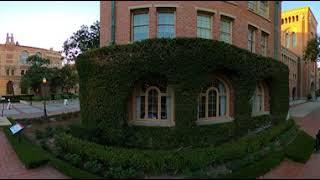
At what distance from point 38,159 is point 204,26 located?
450 inches

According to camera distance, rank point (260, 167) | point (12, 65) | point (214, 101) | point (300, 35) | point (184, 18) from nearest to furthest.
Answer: point (260, 167) < point (184, 18) < point (214, 101) < point (300, 35) < point (12, 65)

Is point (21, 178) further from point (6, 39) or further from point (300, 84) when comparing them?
point (6, 39)

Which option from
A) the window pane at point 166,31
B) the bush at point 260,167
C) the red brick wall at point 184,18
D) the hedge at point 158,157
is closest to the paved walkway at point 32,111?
the red brick wall at point 184,18

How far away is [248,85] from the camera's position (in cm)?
1981

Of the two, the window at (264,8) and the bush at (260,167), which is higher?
the window at (264,8)

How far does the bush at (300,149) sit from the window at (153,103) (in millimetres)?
6438

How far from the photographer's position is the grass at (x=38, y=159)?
11.0m

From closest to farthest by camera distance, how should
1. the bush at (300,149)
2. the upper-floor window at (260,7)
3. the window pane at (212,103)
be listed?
the bush at (300,149), the window pane at (212,103), the upper-floor window at (260,7)

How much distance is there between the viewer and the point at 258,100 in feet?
80.3

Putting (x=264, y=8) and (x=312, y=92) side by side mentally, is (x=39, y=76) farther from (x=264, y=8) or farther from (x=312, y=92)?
(x=312, y=92)

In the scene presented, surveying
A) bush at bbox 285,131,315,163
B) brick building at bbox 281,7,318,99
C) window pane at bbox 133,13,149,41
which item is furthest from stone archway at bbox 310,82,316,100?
window pane at bbox 133,13,149,41

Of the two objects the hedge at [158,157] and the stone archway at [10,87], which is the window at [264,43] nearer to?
the hedge at [158,157]

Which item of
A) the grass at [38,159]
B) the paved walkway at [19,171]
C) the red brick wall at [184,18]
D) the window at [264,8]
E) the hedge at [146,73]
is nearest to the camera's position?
the grass at [38,159]

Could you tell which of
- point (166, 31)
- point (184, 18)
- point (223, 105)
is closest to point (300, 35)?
point (223, 105)
